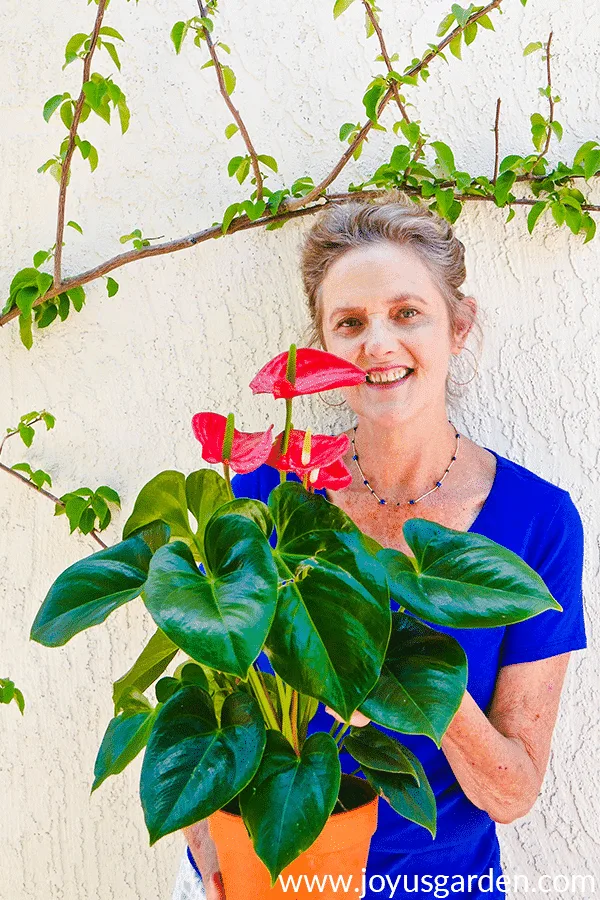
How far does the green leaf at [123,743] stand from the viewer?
2.38 feet

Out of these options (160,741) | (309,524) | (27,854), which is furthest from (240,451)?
(27,854)

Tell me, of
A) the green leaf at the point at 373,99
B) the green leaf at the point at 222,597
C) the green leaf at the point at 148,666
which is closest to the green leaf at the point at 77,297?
the green leaf at the point at 373,99

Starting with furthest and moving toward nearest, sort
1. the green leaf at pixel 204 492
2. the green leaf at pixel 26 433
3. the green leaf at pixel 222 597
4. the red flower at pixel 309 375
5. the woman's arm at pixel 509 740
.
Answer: the green leaf at pixel 26 433
the woman's arm at pixel 509 740
the green leaf at pixel 204 492
the red flower at pixel 309 375
the green leaf at pixel 222 597

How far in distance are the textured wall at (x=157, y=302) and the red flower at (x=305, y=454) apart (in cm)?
74

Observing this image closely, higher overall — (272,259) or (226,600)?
(272,259)

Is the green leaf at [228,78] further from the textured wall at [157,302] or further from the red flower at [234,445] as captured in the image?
the red flower at [234,445]

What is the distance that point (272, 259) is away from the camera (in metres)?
1.45

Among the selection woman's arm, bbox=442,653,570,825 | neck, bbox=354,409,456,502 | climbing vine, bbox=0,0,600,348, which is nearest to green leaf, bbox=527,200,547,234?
climbing vine, bbox=0,0,600,348

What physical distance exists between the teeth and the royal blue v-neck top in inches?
9.2

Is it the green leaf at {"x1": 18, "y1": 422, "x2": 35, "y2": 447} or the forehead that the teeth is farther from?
the green leaf at {"x1": 18, "y1": 422, "x2": 35, "y2": 447}

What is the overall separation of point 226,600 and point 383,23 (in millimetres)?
1167

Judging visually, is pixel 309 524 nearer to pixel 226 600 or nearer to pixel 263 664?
pixel 226 600

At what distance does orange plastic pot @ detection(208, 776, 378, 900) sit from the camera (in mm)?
712

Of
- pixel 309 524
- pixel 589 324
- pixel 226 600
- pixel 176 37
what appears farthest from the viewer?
pixel 589 324
